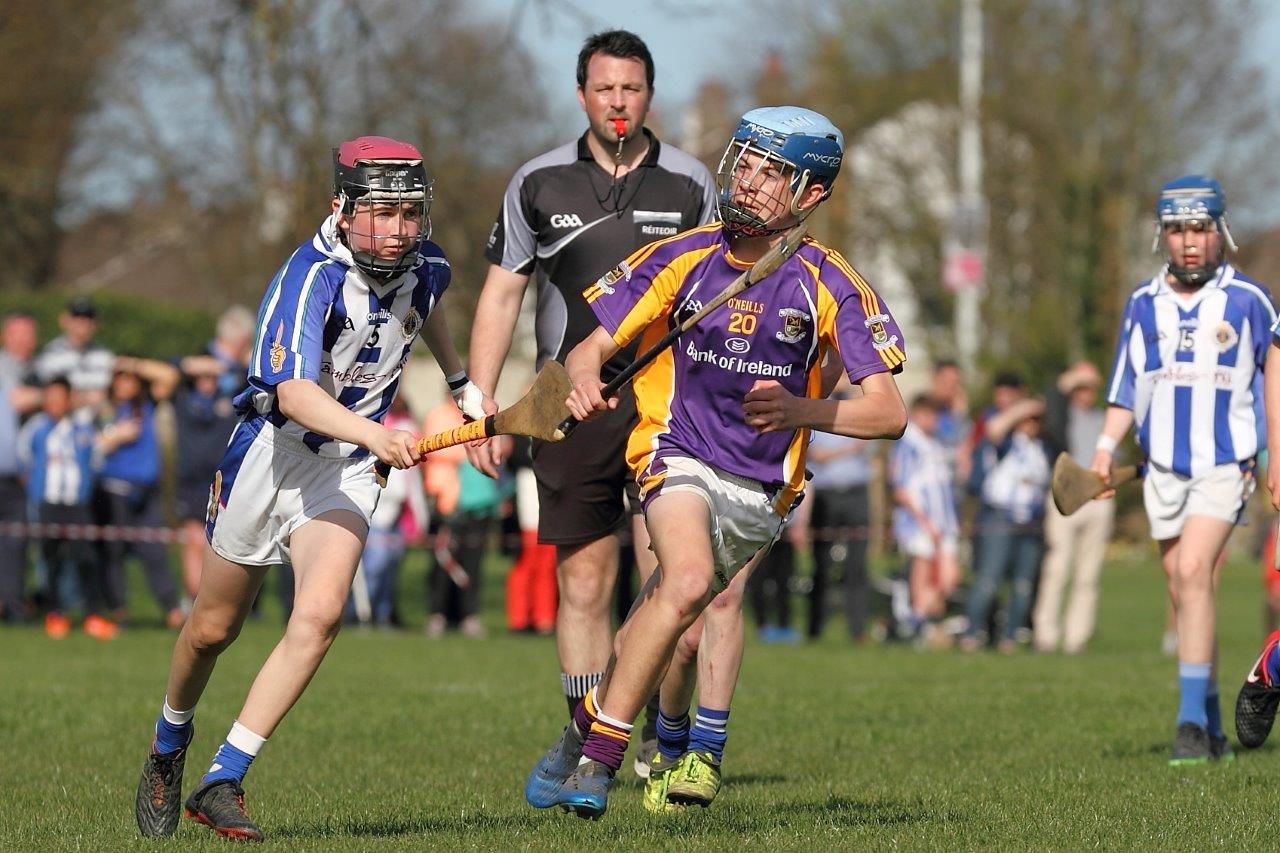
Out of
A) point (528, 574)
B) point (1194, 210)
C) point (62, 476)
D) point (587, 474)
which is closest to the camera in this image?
point (587, 474)

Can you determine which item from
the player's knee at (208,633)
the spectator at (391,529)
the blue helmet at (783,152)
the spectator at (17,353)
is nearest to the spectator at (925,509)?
the spectator at (391,529)

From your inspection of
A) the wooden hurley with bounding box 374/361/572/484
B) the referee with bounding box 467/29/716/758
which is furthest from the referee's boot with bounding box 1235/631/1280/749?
the wooden hurley with bounding box 374/361/572/484

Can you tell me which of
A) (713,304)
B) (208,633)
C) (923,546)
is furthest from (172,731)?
(923,546)

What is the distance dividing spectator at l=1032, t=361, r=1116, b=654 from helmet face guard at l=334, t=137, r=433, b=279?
11565mm

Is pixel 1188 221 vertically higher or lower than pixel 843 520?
higher

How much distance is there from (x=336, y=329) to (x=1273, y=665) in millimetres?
3878

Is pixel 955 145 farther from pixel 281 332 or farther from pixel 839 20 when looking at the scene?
pixel 281 332

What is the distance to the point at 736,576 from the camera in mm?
6805

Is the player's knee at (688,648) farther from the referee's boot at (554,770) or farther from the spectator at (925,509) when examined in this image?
the spectator at (925,509)

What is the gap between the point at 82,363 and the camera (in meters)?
16.7

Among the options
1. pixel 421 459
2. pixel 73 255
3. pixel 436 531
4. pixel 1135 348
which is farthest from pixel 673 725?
pixel 73 255

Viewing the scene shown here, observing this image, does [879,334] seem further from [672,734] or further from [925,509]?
[925,509]

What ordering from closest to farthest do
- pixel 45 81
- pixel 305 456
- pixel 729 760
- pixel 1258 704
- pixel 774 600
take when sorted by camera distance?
pixel 305 456 < pixel 1258 704 < pixel 729 760 < pixel 774 600 < pixel 45 81

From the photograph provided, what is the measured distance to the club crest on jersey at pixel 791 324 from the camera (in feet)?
20.6
